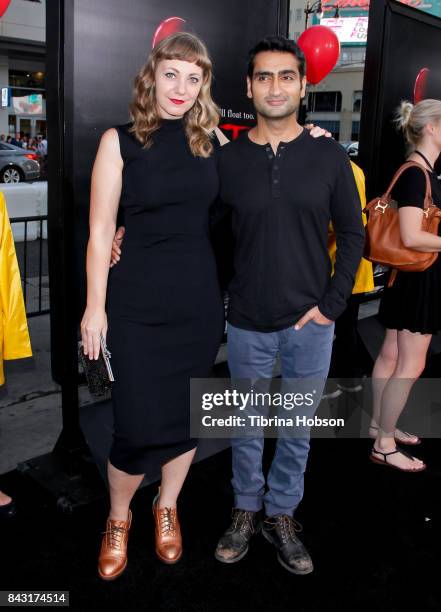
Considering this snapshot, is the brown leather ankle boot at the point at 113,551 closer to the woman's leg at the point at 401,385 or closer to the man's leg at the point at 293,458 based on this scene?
the man's leg at the point at 293,458

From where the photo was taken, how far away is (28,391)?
4.56m

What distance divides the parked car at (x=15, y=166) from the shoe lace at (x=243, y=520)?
681 inches

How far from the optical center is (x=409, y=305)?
337 cm

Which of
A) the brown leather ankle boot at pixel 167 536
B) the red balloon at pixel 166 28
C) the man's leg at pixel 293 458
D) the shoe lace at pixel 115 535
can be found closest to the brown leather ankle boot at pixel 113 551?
the shoe lace at pixel 115 535

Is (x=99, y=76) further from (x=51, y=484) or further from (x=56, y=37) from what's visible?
(x=51, y=484)

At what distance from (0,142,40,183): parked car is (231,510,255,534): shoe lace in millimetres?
17303

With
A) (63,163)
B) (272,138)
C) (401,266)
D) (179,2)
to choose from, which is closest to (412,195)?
(401,266)

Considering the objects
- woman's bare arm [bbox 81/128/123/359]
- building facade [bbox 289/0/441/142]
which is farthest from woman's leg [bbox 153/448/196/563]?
building facade [bbox 289/0/441/142]

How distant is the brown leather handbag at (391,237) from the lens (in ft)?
10.3

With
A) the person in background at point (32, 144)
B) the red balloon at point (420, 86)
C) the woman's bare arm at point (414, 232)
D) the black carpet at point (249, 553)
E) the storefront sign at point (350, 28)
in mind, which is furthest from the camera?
the storefront sign at point (350, 28)

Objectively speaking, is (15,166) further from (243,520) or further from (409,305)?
(243,520)

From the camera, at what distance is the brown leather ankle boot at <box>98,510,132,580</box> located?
2.58 meters

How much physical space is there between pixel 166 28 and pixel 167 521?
240 centimetres

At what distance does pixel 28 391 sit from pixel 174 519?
86.9 inches
